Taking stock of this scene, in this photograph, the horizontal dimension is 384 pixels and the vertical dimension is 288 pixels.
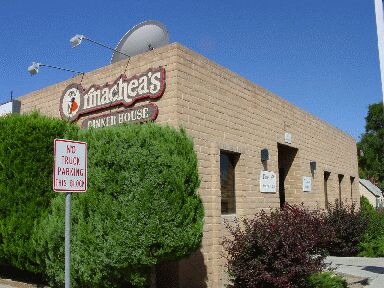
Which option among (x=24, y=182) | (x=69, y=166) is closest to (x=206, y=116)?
(x=24, y=182)

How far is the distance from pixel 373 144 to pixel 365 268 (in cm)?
5085

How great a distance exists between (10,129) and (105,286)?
3450 millimetres

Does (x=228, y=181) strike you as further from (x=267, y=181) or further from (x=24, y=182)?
(x=24, y=182)

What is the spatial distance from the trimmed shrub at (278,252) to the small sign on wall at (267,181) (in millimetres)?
3109

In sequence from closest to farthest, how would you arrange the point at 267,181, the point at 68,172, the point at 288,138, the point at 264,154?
the point at 68,172 < the point at 264,154 < the point at 267,181 < the point at 288,138

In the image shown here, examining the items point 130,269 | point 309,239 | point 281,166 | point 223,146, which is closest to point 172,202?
point 130,269

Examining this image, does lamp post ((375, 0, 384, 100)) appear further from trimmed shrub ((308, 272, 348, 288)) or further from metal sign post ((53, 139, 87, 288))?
metal sign post ((53, 139, 87, 288))

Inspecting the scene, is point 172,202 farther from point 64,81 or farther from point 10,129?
point 64,81

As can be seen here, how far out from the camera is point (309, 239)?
319 inches

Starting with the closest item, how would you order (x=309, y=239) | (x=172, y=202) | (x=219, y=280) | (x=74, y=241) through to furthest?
(x=172, y=202), (x=74, y=241), (x=309, y=239), (x=219, y=280)

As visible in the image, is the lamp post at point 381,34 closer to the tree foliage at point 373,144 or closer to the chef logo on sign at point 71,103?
the chef logo on sign at point 71,103

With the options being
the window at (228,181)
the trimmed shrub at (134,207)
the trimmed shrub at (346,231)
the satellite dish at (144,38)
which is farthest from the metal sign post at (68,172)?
the trimmed shrub at (346,231)

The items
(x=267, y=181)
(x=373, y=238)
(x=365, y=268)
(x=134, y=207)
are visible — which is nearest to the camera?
(x=134, y=207)

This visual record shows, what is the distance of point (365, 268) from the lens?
11477 mm
